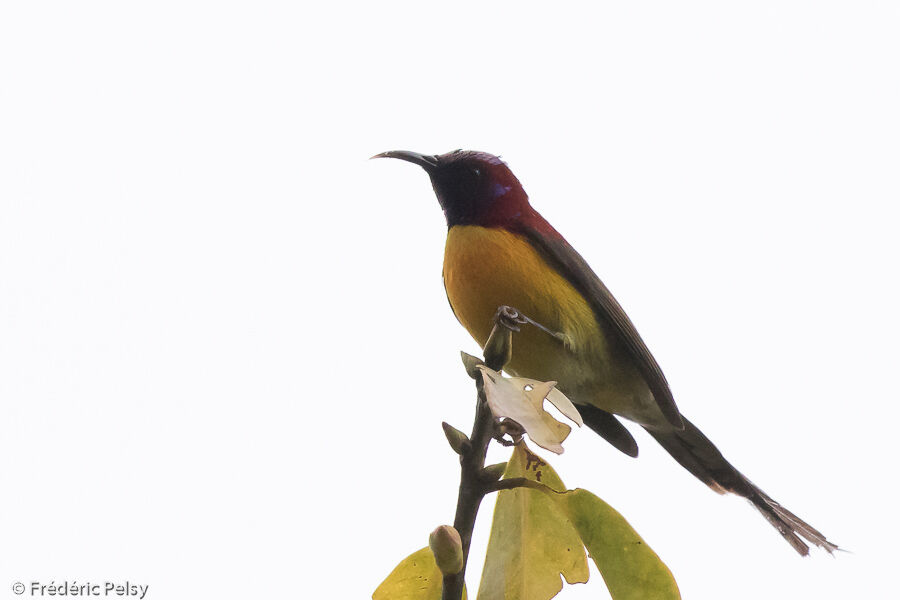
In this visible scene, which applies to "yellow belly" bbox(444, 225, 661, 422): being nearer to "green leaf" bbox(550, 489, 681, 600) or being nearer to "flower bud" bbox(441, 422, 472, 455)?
"green leaf" bbox(550, 489, 681, 600)

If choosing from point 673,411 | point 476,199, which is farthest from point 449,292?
point 673,411

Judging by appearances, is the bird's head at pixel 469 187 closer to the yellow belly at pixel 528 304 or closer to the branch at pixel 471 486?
the yellow belly at pixel 528 304

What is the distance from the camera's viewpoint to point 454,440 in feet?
6.41

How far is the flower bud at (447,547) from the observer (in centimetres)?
177

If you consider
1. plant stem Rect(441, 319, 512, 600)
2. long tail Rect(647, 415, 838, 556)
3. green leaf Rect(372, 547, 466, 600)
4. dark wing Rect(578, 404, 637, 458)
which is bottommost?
green leaf Rect(372, 547, 466, 600)

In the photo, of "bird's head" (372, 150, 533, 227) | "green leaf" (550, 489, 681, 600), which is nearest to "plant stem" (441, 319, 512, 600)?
"green leaf" (550, 489, 681, 600)

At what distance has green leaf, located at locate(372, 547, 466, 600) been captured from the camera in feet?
7.29

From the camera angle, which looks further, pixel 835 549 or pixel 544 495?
pixel 835 549

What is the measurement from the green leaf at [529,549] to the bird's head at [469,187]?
6.53 ft

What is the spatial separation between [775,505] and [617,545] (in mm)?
1833

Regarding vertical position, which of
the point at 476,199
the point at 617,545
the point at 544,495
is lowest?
the point at 617,545

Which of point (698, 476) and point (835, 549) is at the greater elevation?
point (698, 476)

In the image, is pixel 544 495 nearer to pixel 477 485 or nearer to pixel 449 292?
pixel 477 485

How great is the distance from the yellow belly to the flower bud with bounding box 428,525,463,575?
2.05m
